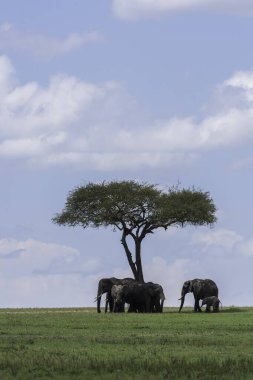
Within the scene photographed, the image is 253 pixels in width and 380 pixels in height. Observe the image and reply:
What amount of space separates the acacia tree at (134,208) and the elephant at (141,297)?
1055cm

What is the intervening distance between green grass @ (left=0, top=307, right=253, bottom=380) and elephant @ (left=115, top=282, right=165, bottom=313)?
20.5 m

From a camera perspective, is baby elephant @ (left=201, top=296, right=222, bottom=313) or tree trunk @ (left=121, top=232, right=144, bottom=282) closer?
baby elephant @ (left=201, top=296, right=222, bottom=313)

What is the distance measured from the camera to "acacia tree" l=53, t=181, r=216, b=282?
282ft

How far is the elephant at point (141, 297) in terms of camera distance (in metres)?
72.6

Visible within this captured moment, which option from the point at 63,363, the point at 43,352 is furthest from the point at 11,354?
the point at 63,363

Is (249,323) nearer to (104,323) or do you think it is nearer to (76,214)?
(104,323)

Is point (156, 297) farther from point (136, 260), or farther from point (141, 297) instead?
point (136, 260)

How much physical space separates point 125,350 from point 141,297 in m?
38.8

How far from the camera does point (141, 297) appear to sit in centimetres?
7325

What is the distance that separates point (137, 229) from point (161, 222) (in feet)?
6.54

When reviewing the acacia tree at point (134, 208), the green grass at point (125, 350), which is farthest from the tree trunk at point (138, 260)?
the green grass at point (125, 350)

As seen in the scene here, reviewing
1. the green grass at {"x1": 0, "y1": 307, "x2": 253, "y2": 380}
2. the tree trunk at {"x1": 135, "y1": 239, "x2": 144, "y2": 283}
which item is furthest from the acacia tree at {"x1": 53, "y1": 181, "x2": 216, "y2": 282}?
the green grass at {"x1": 0, "y1": 307, "x2": 253, "y2": 380}

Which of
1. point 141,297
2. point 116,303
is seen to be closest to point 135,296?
point 141,297

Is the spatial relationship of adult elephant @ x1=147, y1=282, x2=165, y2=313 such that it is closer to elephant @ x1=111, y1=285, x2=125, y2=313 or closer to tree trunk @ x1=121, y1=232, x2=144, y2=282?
elephant @ x1=111, y1=285, x2=125, y2=313
